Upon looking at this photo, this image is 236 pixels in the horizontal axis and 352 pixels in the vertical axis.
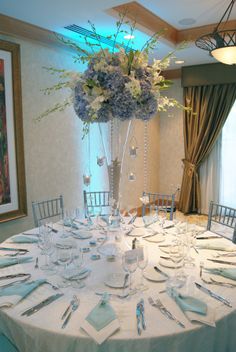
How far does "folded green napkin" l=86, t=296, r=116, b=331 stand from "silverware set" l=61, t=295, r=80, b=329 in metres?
0.09

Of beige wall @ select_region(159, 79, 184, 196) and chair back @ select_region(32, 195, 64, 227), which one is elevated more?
beige wall @ select_region(159, 79, 184, 196)

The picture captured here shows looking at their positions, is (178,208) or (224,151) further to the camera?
(178,208)

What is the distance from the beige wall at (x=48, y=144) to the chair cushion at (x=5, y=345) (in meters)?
1.88

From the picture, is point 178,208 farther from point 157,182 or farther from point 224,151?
point 224,151

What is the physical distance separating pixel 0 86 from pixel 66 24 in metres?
0.95

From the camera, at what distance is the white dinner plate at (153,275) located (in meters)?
1.70

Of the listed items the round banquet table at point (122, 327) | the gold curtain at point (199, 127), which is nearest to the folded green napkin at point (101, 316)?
the round banquet table at point (122, 327)

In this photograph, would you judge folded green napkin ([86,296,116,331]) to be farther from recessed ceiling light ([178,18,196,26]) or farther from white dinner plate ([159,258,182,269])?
recessed ceiling light ([178,18,196,26])

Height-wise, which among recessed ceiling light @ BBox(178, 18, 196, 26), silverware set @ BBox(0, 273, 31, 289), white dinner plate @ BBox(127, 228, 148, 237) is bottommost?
silverware set @ BBox(0, 273, 31, 289)

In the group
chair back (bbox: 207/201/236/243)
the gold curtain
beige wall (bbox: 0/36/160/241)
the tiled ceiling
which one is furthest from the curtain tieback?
the tiled ceiling

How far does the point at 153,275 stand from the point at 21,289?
2.37ft

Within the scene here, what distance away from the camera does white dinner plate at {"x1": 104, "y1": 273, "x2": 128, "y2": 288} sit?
163cm

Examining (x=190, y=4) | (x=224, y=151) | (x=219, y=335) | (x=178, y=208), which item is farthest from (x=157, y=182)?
(x=219, y=335)

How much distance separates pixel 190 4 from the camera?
10.5ft
